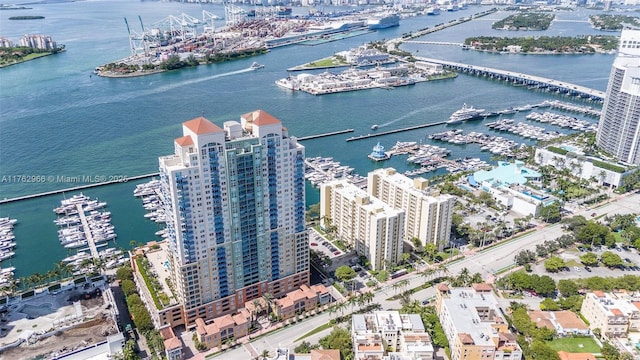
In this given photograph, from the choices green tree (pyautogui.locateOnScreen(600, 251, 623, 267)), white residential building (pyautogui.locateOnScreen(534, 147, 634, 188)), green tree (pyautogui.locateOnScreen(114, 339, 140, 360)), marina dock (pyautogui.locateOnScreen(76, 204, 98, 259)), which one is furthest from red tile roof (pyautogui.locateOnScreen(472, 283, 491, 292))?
marina dock (pyautogui.locateOnScreen(76, 204, 98, 259))

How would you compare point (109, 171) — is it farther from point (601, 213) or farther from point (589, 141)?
point (589, 141)

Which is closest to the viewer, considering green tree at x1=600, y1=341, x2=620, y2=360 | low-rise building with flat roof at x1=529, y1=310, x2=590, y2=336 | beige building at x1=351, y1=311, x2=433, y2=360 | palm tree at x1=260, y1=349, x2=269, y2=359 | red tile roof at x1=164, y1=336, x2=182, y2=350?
beige building at x1=351, y1=311, x2=433, y2=360

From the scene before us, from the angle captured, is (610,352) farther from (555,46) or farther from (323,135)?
(555,46)

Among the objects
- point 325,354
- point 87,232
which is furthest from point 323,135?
point 325,354

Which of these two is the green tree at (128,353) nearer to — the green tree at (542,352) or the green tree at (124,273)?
the green tree at (124,273)

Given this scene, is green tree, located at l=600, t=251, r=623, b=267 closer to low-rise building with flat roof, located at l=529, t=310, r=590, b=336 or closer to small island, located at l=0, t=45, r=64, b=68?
low-rise building with flat roof, located at l=529, t=310, r=590, b=336
